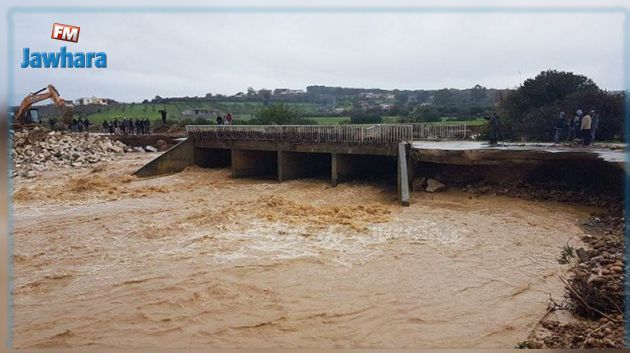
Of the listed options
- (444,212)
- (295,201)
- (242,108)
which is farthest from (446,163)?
(242,108)

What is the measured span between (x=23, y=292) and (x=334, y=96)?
20911 millimetres

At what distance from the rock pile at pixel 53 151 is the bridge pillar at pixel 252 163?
9.64 metres

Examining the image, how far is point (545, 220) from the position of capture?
11633 mm

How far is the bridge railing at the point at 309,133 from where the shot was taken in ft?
53.5

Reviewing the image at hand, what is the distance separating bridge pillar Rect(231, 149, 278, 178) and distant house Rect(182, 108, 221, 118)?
11.4 m

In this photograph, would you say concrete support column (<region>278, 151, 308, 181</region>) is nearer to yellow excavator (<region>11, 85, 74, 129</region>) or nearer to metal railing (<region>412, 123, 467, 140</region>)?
metal railing (<region>412, 123, 467, 140</region>)

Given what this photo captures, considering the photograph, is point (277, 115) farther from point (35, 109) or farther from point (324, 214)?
point (35, 109)

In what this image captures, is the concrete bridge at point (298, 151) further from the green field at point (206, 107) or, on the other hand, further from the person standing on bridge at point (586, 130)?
the person standing on bridge at point (586, 130)

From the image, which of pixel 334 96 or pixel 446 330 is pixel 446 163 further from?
pixel 334 96

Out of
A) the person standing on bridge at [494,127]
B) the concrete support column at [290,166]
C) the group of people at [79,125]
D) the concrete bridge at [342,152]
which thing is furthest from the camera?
the group of people at [79,125]

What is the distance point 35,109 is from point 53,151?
1041 centimetres

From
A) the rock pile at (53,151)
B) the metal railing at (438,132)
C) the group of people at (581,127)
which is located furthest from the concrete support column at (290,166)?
the rock pile at (53,151)

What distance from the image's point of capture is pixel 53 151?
26.5 metres

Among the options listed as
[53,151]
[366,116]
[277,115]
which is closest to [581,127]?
[366,116]
